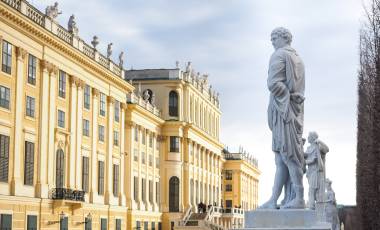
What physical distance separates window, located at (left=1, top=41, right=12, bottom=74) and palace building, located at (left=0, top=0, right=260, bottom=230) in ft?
0.18

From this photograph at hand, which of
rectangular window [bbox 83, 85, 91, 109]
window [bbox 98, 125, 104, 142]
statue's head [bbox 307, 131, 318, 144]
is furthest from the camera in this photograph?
window [bbox 98, 125, 104, 142]

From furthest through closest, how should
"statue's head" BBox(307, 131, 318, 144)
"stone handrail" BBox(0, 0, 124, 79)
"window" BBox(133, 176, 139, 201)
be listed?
"window" BBox(133, 176, 139, 201) → "stone handrail" BBox(0, 0, 124, 79) → "statue's head" BBox(307, 131, 318, 144)

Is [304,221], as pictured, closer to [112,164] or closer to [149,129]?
[112,164]

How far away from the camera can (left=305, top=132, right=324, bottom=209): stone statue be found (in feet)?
75.2

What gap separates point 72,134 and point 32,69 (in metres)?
7.25

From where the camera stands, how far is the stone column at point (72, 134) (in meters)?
48.9

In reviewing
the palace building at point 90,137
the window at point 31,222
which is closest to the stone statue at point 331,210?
the palace building at point 90,137

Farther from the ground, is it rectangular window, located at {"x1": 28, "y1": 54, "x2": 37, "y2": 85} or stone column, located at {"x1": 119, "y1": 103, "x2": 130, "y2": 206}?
rectangular window, located at {"x1": 28, "y1": 54, "x2": 37, "y2": 85}

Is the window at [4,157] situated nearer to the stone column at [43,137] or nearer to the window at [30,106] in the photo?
the window at [30,106]

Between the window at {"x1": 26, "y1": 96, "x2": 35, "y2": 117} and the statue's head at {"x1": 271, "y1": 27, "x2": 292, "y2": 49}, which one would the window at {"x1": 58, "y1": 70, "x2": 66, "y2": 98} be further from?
the statue's head at {"x1": 271, "y1": 27, "x2": 292, "y2": 49}

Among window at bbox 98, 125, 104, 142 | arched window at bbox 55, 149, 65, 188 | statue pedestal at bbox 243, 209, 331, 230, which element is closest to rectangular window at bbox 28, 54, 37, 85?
arched window at bbox 55, 149, 65, 188

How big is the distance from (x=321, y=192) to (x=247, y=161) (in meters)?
102

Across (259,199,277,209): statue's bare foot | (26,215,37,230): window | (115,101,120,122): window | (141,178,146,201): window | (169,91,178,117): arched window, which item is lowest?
(26,215,37,230): window

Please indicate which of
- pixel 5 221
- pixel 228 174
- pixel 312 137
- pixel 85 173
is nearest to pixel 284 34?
pixel 312 137
